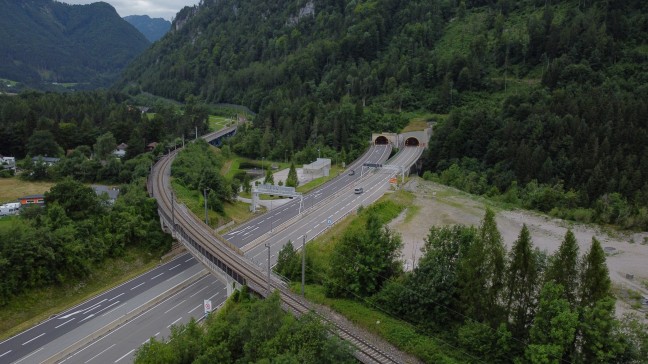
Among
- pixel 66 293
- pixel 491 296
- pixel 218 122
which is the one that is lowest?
pixel 218 122

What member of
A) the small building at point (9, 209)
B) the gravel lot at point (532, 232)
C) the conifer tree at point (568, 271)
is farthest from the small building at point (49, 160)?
the conifer tree at point (568, 271)

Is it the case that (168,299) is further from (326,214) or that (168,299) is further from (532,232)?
(532,232)

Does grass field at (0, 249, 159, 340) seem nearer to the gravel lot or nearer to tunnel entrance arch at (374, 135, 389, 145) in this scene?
the gravel lot

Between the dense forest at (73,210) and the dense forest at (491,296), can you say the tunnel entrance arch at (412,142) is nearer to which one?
the dense forest at (73,210)

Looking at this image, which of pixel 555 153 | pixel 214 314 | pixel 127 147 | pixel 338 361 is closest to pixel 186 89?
pixel 127 147

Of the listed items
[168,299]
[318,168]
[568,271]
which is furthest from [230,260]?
[318,168]

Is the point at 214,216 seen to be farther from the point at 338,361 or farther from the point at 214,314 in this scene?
the point at 338,361

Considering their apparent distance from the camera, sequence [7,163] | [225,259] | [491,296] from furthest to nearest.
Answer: [7,163]
[225,259]
[491,296]
